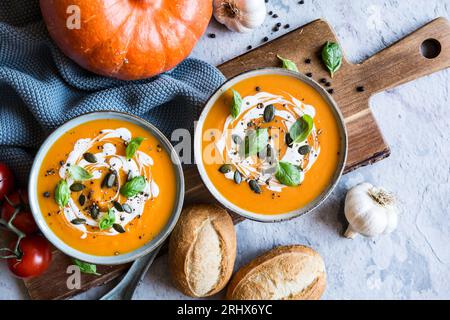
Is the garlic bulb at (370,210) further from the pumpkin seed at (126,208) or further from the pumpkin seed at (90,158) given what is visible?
the pumpkin seed at (90,158)

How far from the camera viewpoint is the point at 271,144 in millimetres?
2010

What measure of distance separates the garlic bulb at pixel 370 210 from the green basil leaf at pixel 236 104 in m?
0.73

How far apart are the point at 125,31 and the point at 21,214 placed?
83cm

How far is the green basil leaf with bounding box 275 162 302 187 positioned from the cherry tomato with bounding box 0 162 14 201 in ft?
3.44

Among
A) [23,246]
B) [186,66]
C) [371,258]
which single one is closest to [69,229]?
[23,246]

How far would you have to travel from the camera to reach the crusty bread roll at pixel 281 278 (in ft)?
7.43

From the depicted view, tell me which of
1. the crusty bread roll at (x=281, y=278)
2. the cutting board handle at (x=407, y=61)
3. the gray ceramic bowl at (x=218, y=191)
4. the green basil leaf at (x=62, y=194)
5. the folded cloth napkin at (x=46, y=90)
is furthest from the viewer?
the cutting board handle at (x=407, y=61)

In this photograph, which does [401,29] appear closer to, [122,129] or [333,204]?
[333,204]

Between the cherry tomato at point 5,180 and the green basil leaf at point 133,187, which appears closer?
the green basil leaf at point 133,187

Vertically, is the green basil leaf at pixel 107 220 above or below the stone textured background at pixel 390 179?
above

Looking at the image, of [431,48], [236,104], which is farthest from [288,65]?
[431,48]

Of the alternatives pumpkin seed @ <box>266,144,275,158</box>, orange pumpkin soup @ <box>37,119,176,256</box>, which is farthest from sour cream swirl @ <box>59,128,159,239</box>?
pumpkin seed @ <box>266,144,275,158</box>

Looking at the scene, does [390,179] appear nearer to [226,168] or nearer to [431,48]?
[431,48]

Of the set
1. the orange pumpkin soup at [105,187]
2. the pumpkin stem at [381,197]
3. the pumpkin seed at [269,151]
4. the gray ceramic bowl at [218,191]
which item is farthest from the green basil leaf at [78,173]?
the pumpkin stem at [381,197]
